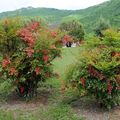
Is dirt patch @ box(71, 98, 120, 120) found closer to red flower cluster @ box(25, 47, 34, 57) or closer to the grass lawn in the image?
the grass lawn

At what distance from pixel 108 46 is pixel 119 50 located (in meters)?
0.38

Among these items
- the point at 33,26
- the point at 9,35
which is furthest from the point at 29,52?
the point at 33,26

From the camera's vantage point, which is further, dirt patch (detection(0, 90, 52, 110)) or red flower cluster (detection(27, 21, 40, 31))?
red flower cluster (detection(27, 21, 40, 31))

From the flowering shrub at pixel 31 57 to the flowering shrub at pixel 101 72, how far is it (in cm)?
83

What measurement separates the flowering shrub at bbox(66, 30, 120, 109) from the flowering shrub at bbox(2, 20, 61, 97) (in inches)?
32.7

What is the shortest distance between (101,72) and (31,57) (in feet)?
6.46

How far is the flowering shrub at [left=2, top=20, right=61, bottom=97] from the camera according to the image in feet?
31.7

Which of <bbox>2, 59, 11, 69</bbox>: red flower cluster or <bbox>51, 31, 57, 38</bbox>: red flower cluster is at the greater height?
<bbox>51, 31, 57, 38</bbox>: red flower cluster

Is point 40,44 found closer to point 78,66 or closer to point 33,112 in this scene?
point 78,66

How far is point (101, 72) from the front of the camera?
8922 millimetres

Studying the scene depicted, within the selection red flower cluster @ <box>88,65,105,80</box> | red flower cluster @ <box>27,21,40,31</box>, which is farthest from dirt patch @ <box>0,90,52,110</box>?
red flower cluster @ <box>27,21,40,31</box>

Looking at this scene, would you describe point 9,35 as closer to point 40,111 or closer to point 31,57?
point 31,57

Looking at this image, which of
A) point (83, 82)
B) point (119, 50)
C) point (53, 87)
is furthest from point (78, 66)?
point (53, 87)

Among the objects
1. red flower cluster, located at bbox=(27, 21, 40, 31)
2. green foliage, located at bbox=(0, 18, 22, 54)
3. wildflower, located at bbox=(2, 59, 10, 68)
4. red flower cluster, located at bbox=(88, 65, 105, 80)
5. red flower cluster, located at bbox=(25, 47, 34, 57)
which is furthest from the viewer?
red flower cluster, located at bbox=(27, 21, 40, 31)
